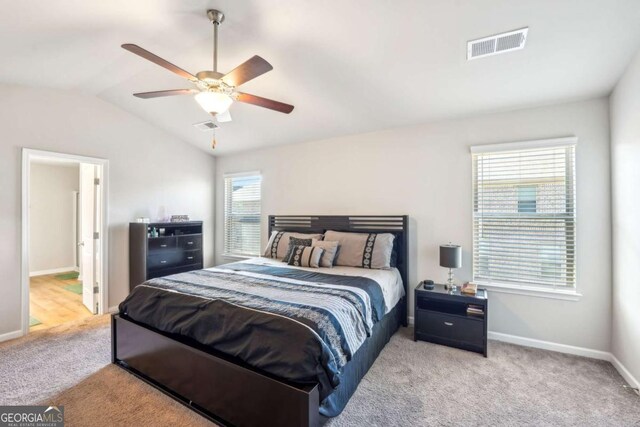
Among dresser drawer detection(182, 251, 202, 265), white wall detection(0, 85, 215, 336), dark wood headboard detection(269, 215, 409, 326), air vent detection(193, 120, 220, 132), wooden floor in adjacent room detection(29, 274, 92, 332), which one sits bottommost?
wooden floor in adjacent room detection(29, 274, 92, 332)

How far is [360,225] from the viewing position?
4.14 m

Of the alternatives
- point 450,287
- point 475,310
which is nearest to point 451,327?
point 475,310

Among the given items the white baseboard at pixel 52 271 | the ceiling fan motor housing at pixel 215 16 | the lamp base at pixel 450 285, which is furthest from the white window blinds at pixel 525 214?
the white baseboard at pixel 52 271

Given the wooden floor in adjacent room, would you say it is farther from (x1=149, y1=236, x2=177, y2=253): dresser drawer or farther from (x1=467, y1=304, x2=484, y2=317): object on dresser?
(x1=467, y1=304, x2=484, y2=317): object on dresser

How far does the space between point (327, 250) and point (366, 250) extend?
48 centimetres

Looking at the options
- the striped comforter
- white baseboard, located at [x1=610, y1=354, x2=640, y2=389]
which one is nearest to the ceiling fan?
the striped comforter

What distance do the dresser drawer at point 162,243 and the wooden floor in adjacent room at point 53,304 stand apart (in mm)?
1196

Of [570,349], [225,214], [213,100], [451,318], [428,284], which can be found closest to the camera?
[213,100]

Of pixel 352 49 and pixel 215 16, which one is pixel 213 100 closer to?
pixel 215 16

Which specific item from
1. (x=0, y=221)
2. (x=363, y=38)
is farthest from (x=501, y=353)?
(x=0, y=221)

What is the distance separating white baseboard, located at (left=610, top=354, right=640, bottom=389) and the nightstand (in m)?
1.05

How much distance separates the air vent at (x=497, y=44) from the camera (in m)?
2.19

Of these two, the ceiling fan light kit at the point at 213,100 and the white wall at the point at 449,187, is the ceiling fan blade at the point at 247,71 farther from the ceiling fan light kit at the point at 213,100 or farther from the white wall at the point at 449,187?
the white wall at the point at 449,187

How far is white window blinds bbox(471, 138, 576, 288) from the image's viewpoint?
3051 millimetres
